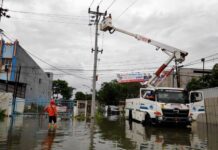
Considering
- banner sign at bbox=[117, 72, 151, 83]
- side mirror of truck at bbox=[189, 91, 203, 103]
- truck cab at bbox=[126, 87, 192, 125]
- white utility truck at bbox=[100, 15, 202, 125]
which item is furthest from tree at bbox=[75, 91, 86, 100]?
side mirror of truck at bbox=[189, 91, 203, 103]

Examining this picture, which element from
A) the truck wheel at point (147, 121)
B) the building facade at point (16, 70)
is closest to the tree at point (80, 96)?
the building facade at point (16, 70)

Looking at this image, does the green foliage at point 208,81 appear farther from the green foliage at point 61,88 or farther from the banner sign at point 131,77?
the green foliage at point 61,88

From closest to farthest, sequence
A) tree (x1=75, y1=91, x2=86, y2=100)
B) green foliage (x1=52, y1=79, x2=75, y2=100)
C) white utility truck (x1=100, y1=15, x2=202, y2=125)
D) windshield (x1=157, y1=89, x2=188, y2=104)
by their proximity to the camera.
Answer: white utility truck (x1=100, y1=15, x2=202, y2=125), windshield (x1=157, y1=89, x2=188, y2=104), green foliage (x1=52, y1=79, x2=75, y2=100), tree (x1=75, y1=91, x2=86, y2=100)

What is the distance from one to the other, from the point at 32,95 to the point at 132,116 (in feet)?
90.2

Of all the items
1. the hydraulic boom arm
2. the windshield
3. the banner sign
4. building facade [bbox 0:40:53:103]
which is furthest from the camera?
the banner sign

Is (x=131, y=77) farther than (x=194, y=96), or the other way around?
(x=131, y=77)

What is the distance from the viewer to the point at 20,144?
9.85 m

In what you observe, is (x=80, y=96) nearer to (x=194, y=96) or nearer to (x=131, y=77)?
(x=131, y=77)

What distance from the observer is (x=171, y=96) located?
62.0 feet

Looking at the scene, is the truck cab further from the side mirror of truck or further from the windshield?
the side mirror of truck

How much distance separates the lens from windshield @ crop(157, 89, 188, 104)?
737 inches

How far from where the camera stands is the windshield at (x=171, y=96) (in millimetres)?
18719

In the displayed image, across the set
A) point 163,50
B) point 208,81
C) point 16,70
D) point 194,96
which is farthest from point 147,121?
point 16,70

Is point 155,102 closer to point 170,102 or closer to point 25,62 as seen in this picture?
point 170,102
